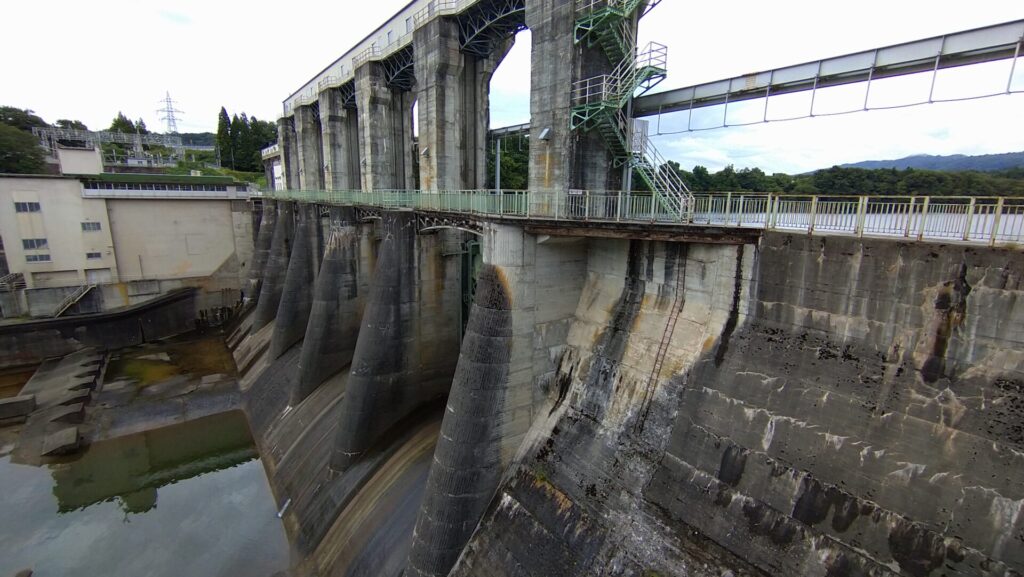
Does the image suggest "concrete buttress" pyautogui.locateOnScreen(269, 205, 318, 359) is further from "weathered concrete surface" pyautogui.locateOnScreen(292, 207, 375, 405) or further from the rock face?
the rock face

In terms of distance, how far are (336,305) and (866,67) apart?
796 inches

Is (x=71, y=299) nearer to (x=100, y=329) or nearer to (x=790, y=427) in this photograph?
(x=100, y=329)

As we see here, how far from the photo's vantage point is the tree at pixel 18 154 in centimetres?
4266

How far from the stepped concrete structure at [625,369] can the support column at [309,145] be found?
62.2ft

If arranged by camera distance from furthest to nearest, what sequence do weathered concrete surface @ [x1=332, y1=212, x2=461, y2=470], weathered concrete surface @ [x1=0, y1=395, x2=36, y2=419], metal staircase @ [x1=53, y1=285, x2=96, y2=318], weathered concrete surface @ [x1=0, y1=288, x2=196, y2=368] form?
metal staircase @ [x1=53, y1=285, x2=96, y2=318]
weathered concrete surface @ [x1=0, y1=288, x2=196, y2=368]
weathered concrete surface @ [x1=0, y1=395, x2=36, y2=419]
weathered concrete surface @ [x1=332, y1=212, x2=461, y2=470]

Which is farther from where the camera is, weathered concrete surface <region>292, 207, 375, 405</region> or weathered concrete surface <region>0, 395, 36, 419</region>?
weathered concrete surface <region>0, 395, 36, 419</region>

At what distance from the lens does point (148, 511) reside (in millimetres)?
17453

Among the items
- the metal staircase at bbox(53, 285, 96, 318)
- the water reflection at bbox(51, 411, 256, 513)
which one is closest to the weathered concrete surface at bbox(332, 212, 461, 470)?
the water reflection at bbox(51, 411, 256, 513)

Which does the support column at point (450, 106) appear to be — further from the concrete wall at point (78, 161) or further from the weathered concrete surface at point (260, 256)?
the concrete wall at point (78, 161)

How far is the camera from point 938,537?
20.5 ft

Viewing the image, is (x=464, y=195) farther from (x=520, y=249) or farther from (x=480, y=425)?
(x=480, y=425)

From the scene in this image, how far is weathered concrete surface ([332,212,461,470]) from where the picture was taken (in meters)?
16.0

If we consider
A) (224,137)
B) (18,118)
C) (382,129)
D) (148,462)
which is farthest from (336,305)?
(224,137)

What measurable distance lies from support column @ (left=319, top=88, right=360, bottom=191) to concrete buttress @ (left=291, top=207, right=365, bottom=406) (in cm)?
1105
